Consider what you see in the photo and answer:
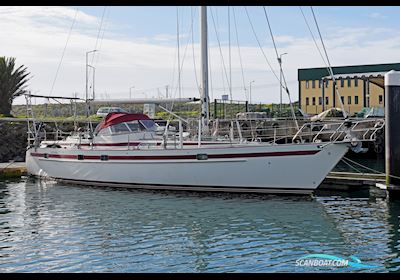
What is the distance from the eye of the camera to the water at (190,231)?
10.4 meters

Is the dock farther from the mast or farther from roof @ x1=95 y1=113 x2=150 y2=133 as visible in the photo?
the mast

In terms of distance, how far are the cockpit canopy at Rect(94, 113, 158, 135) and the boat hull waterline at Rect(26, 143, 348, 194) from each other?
4.88 ft

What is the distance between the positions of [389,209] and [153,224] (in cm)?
757

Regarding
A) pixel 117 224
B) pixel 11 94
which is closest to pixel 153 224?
pixel 117 224

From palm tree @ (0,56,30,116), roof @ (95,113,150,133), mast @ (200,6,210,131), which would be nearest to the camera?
mast @ (200,6,210,131)

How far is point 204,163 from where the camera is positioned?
755 inches

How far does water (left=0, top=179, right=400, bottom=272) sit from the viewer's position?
10.4 m

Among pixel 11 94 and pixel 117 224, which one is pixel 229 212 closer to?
pixel 117 224

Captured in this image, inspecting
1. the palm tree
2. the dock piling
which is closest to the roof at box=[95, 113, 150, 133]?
the dock piling

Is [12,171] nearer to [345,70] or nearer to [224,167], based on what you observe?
[224,167]

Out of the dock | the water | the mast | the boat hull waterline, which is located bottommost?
the water

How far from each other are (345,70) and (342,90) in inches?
128

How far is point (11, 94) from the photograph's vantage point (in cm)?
4625

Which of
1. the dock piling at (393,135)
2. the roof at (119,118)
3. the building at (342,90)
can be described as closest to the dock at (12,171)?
the roof at (119,118)
